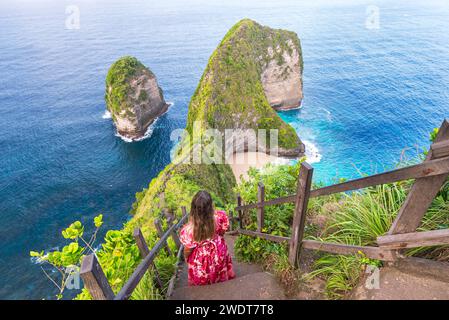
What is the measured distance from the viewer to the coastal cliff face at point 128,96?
137 ft

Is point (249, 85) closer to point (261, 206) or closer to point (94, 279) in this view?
point (261, 206)

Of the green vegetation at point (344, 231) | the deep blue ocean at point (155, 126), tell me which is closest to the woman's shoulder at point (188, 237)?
the green vegetation at point (344, 231)

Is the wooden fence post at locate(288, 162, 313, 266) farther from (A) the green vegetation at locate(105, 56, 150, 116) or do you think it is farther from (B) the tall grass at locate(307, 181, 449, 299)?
(A) the green vegetation at locate(105, 56, 150, 116)

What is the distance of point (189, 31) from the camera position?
98688 mm

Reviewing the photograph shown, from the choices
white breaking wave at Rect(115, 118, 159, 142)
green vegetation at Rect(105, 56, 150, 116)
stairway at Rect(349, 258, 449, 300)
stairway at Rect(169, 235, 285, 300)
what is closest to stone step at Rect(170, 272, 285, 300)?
stairway at Rect(169, 235, 285, 300)

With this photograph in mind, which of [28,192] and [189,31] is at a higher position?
[189,31]

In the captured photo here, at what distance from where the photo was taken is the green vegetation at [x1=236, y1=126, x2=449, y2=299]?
10.8 ft

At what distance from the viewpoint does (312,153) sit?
3603 cm

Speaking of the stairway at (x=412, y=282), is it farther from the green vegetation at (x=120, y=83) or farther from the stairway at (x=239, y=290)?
the green vegetation at (x=120, y=83)

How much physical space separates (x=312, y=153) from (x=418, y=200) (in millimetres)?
34744

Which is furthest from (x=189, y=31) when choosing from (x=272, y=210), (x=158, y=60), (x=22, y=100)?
(x=272, y=210)
